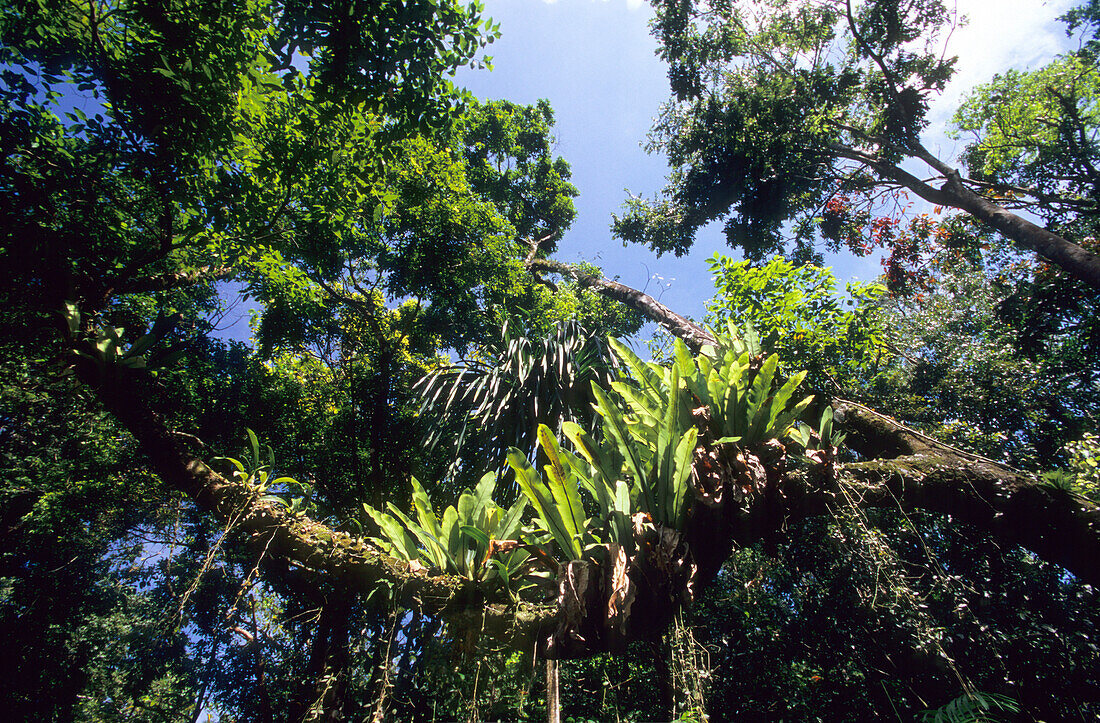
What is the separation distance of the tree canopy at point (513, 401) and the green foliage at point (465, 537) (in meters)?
0.02

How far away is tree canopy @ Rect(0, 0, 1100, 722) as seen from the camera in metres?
2.30

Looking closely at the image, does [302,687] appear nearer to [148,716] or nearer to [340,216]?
[340,216]

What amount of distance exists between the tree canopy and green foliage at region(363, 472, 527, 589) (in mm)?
21

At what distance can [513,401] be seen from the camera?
15.0ft

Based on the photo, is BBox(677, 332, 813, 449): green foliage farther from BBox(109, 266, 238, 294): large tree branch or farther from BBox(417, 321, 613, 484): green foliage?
BBox(109, 266, 238, 294): large tree branch

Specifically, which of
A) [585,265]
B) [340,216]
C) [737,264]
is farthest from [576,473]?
[585,265]

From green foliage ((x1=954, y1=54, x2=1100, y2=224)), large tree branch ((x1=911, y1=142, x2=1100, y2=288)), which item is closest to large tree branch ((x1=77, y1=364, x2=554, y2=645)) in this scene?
large tree branch ((x1=911, y1=142, x2=1100, y2=288))

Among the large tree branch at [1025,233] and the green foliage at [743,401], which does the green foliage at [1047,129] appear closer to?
the large tree branch at [1025,233]

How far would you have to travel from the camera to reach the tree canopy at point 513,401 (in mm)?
2297

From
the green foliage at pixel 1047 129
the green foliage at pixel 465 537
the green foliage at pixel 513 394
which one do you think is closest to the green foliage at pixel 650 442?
the green foliage at pixel 465 537

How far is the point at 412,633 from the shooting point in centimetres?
247

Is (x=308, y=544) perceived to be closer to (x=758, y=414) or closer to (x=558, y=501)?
(x=558, y=501)

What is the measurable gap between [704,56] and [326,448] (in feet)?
36.2

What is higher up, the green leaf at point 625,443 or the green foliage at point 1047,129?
the green foliage at point 1047,129
